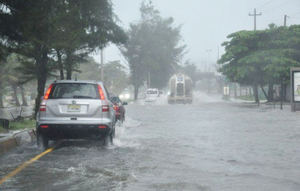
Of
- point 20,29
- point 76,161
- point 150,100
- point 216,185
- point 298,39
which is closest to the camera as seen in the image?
point 216,185

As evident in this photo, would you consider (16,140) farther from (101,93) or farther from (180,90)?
(180,90)

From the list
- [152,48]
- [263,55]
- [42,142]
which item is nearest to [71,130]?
[42,142]

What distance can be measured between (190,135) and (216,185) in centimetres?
880

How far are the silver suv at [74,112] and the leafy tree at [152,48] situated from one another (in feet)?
219

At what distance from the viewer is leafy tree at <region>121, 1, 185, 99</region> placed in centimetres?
8300

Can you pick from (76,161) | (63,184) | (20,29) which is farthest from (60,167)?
(20,29)

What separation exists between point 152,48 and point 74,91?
7290 cm

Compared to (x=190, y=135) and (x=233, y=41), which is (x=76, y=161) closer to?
(x=190, y=135)

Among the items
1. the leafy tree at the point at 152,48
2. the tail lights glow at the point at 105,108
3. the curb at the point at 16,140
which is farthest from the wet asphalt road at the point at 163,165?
the leafy tree at the point at 152,48

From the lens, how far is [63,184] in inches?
297

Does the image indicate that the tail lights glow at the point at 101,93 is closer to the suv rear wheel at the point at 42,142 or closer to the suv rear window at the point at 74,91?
the suv rear window at the point at 74,91

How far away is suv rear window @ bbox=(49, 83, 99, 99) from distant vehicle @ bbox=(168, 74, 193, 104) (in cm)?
4280

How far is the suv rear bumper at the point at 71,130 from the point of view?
1194 cm

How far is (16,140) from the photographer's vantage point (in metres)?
13.7
